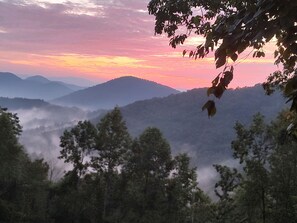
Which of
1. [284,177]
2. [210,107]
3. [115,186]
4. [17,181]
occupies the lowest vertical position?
[17,181]

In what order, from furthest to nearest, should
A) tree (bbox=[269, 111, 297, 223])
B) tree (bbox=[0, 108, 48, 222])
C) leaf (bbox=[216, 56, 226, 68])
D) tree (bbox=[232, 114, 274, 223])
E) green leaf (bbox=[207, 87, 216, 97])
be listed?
tree (bbox=[0, 108, 48, 222])
tree (bbox=[232, 114, 274, 223])
tree (bbox=[269, 111, 297, 223])
green leaf (bbox=[207, 87, 216, 97])
leaf (bbox=[216, 56, 226, 68])

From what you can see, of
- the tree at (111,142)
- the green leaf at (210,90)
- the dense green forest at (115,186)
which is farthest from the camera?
the tree at (111,142)

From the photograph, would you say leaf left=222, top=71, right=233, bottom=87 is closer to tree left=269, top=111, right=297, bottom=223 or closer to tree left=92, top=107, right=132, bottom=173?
tree left=269, top=111, right=297, bottom=223

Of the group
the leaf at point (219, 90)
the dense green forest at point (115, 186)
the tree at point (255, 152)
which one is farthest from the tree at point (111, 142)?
the leaf at point (219, 90)

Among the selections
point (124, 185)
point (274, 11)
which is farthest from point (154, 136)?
point (274, 11)

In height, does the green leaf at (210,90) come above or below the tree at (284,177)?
above

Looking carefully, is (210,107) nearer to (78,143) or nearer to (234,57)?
(234,57)

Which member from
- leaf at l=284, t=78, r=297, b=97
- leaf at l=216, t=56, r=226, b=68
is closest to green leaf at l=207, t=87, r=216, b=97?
leaf at l=216, t=56, r=226, b=68

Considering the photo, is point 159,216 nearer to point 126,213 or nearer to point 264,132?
point 126,213

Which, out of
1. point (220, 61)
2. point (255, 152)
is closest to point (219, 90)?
point (220, 61)

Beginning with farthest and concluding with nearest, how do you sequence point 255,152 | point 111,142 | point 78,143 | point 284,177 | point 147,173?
point 78,143, point 147,173, point 111,142, point 255,152, point 284,177

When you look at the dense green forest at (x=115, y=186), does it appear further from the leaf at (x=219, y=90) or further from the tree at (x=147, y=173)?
the leaf at (x=219, y=90)

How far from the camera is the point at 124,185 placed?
1903 inches

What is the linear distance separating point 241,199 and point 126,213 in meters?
16.8
